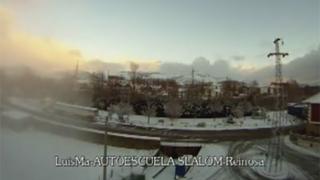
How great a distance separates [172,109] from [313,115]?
6.25ft

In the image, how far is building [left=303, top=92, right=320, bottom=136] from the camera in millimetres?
4703

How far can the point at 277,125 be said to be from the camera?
4789 mm

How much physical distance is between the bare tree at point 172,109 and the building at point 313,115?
170cm

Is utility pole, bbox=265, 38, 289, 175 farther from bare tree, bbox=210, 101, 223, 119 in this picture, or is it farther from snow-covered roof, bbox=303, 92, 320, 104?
bare tree, bbox=210, 101, 223, 119

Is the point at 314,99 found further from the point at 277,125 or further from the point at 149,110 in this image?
the point at 149,110

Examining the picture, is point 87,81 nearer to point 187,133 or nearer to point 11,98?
point 11,98

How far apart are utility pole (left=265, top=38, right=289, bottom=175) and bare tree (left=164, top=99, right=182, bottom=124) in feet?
4.28

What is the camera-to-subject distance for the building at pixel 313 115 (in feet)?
15.4

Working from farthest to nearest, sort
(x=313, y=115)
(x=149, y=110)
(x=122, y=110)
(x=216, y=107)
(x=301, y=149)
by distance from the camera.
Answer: (x=216, y=107), (x=313, y=115), (x=149, y=110), (x=301, y=149), (x=122, y=110)

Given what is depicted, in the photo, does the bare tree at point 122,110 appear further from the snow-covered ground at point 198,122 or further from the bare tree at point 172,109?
the bare tree at point 172,109

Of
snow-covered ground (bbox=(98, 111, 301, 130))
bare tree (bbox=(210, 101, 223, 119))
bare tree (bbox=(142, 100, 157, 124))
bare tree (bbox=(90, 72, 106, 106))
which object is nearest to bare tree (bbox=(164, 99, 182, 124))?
snow-covered ground (bbox=(98, 111, 301, 130))

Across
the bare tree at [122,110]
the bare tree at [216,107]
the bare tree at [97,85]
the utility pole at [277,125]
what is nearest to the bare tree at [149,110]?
the bare tree at [122,110]

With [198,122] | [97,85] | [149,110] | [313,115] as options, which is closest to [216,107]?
[198,122]

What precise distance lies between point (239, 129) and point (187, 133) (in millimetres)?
840
